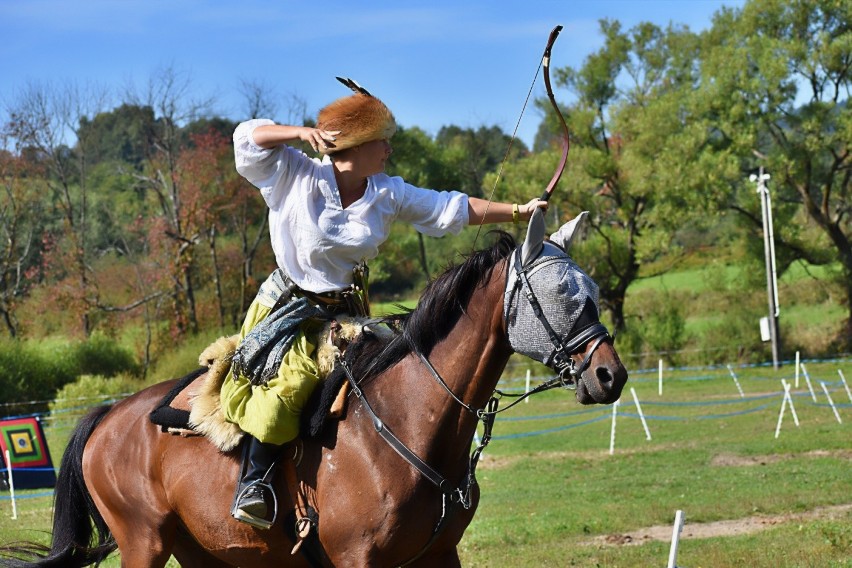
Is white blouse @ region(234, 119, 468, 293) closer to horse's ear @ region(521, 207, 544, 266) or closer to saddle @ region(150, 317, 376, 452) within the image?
saddle @ region(150, 317, 376, 452)

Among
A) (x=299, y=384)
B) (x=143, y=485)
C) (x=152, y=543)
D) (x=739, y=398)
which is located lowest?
(x=739, y=398)

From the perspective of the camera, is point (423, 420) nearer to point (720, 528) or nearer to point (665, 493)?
Result: point (720, 528)

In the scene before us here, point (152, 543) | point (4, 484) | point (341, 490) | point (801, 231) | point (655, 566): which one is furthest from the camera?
point (801, 231)

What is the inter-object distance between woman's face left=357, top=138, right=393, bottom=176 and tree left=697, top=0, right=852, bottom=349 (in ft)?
113

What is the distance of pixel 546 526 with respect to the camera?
10.2m

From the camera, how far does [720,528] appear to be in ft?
33.0

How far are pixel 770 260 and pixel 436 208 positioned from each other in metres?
34.7

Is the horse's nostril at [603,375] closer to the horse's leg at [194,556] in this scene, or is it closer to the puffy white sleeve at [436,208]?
the puffy white sleeve at [436,208]

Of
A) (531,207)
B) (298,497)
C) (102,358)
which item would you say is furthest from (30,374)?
(531,207)

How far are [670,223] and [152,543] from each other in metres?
35.3

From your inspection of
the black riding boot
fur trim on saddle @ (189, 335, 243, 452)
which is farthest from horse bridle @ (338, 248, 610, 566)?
fur trim on saddle @ (189, 335, 243, 452)

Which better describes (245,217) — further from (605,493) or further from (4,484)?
(605,493)

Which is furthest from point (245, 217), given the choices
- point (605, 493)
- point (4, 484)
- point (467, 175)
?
point (605, 493)

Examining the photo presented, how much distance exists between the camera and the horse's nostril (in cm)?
398
